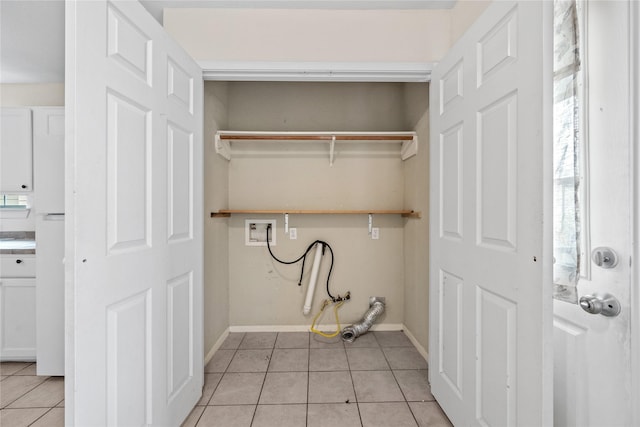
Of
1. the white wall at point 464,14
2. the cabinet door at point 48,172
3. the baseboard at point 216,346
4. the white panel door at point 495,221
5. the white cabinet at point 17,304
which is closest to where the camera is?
the white panel door at point 495,221

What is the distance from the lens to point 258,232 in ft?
10.00

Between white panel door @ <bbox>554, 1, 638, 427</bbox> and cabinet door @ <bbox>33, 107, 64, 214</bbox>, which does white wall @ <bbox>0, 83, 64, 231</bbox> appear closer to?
cabinet door @ <bbox>33, 107, 64, 214</bbox>

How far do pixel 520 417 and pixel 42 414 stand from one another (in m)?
2.49

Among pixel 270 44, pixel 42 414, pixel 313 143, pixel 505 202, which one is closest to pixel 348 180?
pixel 313 143

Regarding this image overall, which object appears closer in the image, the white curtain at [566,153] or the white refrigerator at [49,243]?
the white curtain at [566,153]

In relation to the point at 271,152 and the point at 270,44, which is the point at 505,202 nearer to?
the point at 270,44

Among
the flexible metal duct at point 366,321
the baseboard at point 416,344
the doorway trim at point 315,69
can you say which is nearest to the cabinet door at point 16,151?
the doorway trim at point 315,69

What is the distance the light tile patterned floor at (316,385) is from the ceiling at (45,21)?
96.3 inches

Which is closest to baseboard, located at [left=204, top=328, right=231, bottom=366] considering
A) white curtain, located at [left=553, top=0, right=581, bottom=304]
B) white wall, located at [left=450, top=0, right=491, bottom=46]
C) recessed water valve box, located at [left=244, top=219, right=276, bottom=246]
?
recessed water valve box, located at [left=244, top=219, right=276, bottom=246]

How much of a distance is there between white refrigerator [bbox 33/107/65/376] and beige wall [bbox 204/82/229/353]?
0.94m

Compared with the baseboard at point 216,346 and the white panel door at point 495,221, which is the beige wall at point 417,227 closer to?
the white panel door at point 495,221

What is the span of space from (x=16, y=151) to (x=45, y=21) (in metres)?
1.14

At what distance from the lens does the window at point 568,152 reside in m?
→ 1.03

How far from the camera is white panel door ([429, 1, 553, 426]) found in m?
1.00
